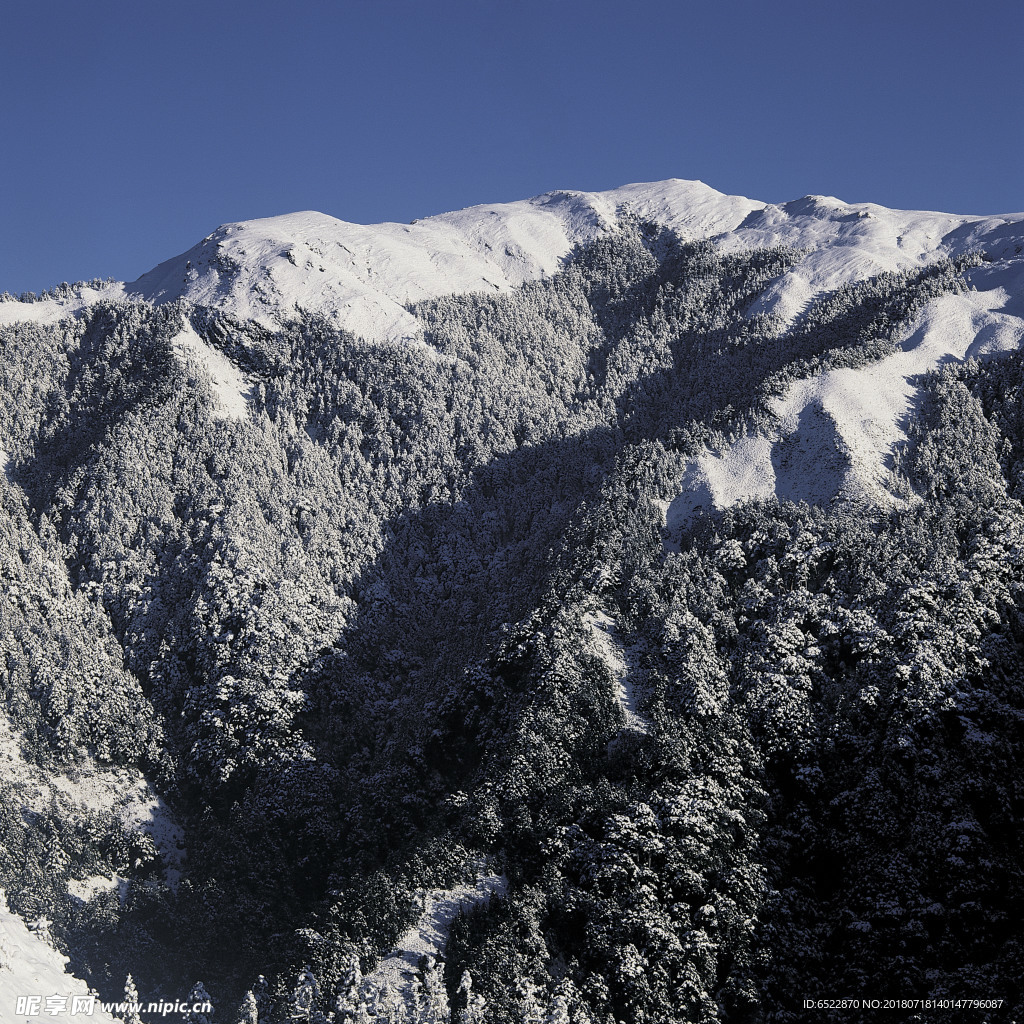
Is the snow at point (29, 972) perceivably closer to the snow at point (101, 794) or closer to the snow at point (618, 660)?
the snow at point (101, 794)

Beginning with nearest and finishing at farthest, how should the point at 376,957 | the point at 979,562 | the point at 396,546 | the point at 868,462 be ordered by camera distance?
the point at 376,957
the point at 979,562
the point at 868,462
the point at 396,546

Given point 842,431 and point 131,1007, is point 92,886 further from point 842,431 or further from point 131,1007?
point 842,431

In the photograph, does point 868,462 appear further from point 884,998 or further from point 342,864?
point 342,864

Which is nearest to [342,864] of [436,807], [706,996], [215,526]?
[436,807]

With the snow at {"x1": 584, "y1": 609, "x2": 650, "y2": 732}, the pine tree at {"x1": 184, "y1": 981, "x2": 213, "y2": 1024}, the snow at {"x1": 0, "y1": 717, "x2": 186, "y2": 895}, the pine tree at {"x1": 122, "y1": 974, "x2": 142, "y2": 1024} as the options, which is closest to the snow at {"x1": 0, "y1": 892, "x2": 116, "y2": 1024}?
the pine tree at {"x1": 122, "y1": 974, "x2": 142, "y2": 1024}

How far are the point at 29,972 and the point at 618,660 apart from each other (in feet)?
222

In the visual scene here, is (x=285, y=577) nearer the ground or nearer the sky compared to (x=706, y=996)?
nearer the sky

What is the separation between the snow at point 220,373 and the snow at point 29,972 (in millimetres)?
95148

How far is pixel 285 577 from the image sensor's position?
144 meters

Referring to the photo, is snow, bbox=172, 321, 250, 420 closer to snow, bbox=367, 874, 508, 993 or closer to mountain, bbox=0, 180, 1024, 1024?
mountain, bbox=0, 180, 1024, 1024

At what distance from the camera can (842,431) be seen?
470 feet

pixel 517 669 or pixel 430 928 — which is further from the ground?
pixel 517 669

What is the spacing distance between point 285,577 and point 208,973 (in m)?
58.0

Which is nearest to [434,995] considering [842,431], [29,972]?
[29,972]
